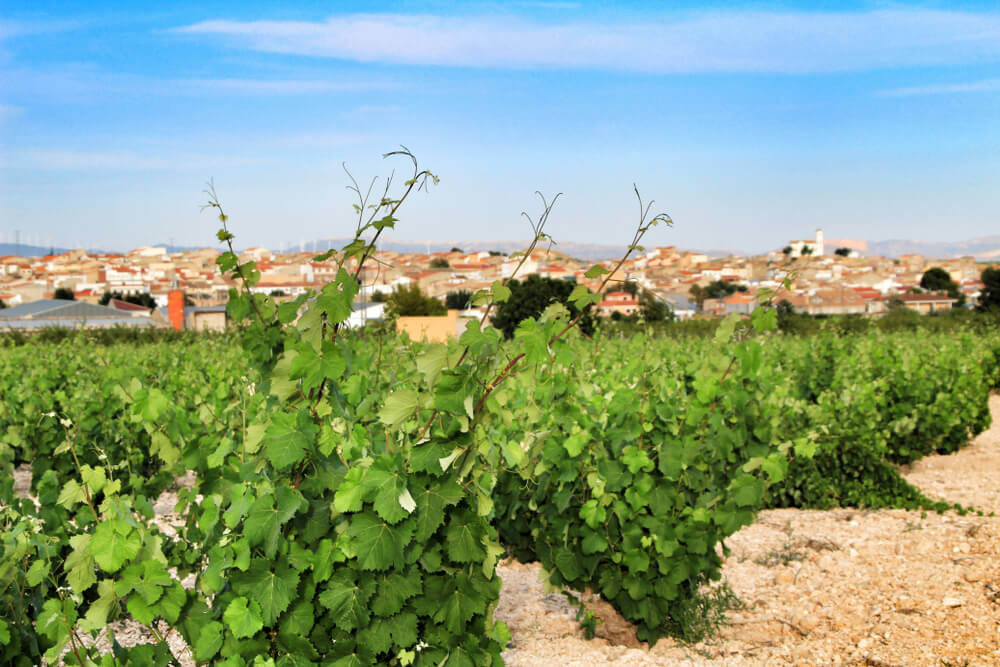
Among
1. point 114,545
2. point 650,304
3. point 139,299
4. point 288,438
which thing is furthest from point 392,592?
point 139,299

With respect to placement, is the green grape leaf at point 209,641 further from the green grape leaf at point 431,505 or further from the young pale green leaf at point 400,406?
the young pale green leaf at point 400,406

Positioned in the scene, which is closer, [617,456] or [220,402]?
[617,456]

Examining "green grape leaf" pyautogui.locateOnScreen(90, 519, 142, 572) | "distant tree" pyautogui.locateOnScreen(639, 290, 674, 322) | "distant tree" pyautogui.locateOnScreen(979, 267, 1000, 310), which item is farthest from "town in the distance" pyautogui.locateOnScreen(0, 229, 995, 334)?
"green grape leaf" pyautogui.locateOnScreen(90, 519, 142, 572)

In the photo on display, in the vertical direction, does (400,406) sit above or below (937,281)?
above

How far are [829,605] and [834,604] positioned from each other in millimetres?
37

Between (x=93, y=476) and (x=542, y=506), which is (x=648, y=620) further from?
(x=93, y=476)

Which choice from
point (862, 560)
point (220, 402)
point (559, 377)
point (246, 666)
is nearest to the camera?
point (246, 666)

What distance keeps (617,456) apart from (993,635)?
2001 millimetres

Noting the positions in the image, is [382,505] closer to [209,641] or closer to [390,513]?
[390,513]

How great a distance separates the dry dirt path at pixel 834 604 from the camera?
→ 3.67 m

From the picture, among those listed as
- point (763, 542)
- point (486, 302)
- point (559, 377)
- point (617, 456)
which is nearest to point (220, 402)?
point (559, 377)

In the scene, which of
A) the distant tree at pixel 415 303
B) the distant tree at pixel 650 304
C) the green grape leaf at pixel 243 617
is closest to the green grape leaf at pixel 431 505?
the green grape leaf at pixel 243 617

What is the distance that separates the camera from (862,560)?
16.4ft

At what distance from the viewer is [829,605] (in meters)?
4.26
